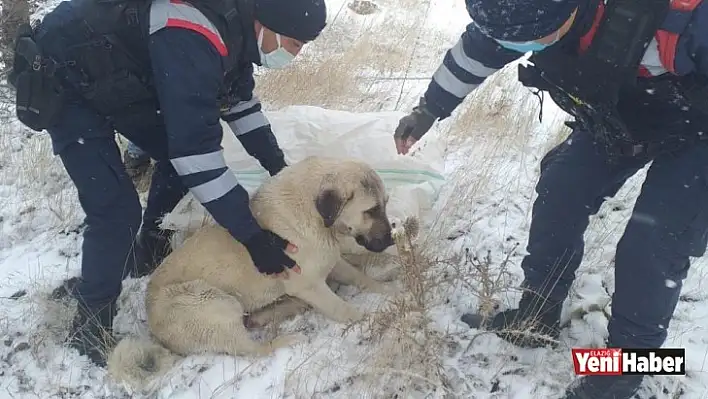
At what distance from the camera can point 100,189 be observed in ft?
10.2

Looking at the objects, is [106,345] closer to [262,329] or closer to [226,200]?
[262,329]

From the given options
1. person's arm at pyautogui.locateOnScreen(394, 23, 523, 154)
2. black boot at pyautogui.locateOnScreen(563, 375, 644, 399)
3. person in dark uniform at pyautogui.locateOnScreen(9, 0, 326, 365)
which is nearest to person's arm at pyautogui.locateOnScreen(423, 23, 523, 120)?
person's arm at pyautogui.locateOnScreen(394, 23, 523, 154)

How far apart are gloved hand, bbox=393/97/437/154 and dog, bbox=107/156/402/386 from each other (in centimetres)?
26

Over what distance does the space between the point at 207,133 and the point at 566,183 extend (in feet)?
5.91

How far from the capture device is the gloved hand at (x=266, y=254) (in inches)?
122

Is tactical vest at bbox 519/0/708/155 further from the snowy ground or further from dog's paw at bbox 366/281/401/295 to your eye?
dog's paw at bbox 366/281/401/295

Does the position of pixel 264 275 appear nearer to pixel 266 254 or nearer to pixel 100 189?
pixel 266 254

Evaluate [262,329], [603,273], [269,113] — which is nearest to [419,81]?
[269,113]

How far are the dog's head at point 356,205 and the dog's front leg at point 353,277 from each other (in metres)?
0.39

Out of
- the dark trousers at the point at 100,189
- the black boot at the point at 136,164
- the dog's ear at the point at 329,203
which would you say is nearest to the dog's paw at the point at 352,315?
the dog's ear at the point at 329,203

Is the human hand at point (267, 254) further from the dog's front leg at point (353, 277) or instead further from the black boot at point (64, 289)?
the black boot at point (64, 289)

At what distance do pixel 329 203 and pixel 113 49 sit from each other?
1385 millimetres

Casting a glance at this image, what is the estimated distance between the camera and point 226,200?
2.96 metres

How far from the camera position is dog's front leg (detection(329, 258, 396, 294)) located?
150 inches
